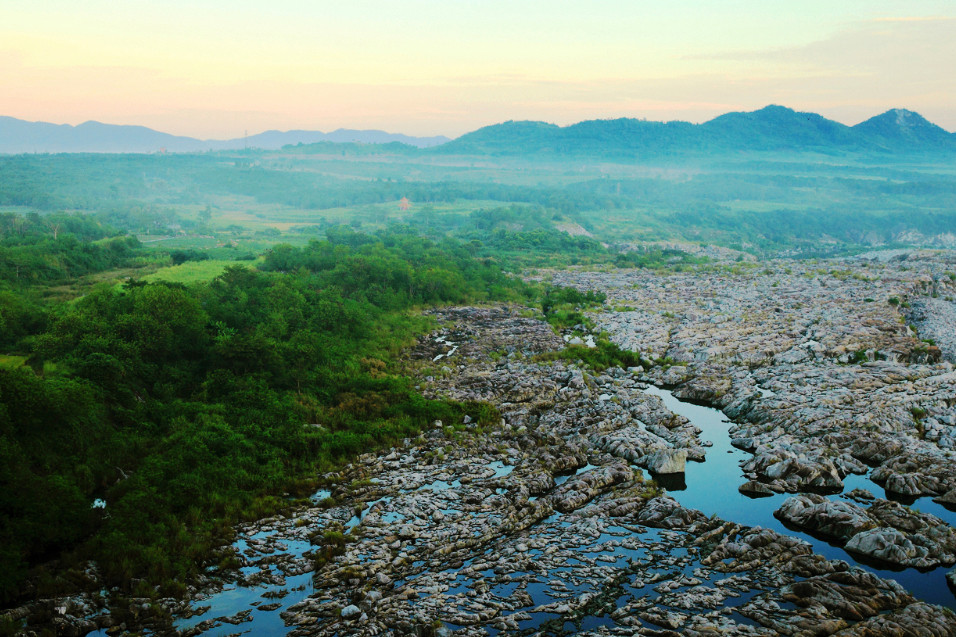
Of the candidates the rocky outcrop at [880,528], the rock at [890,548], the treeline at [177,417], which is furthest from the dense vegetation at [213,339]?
the rock at [890,548]

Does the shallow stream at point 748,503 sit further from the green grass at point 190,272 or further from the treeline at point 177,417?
the green grass at point 190,272

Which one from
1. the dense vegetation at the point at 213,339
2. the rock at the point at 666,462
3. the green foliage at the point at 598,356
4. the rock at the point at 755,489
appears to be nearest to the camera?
the dense vegetation at the point at 213,339

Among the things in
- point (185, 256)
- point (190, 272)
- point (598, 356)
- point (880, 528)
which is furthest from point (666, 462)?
point (185, 256)

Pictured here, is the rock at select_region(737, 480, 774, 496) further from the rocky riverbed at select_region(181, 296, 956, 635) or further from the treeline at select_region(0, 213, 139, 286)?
the treeline at select_region(0, 213, 139, 286)

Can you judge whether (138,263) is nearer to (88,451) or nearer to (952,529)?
(88,451)

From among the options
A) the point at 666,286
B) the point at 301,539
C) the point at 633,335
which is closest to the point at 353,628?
the point at 301,539

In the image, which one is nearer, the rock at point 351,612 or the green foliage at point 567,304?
the rock at point 351,612

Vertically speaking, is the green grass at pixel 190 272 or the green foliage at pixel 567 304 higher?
the green grass at pixel 190 272

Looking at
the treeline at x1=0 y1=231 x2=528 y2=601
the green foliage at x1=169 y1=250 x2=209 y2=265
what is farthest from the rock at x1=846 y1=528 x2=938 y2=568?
the green foliage at x1=169 y1=250 x2=209 y2=265
